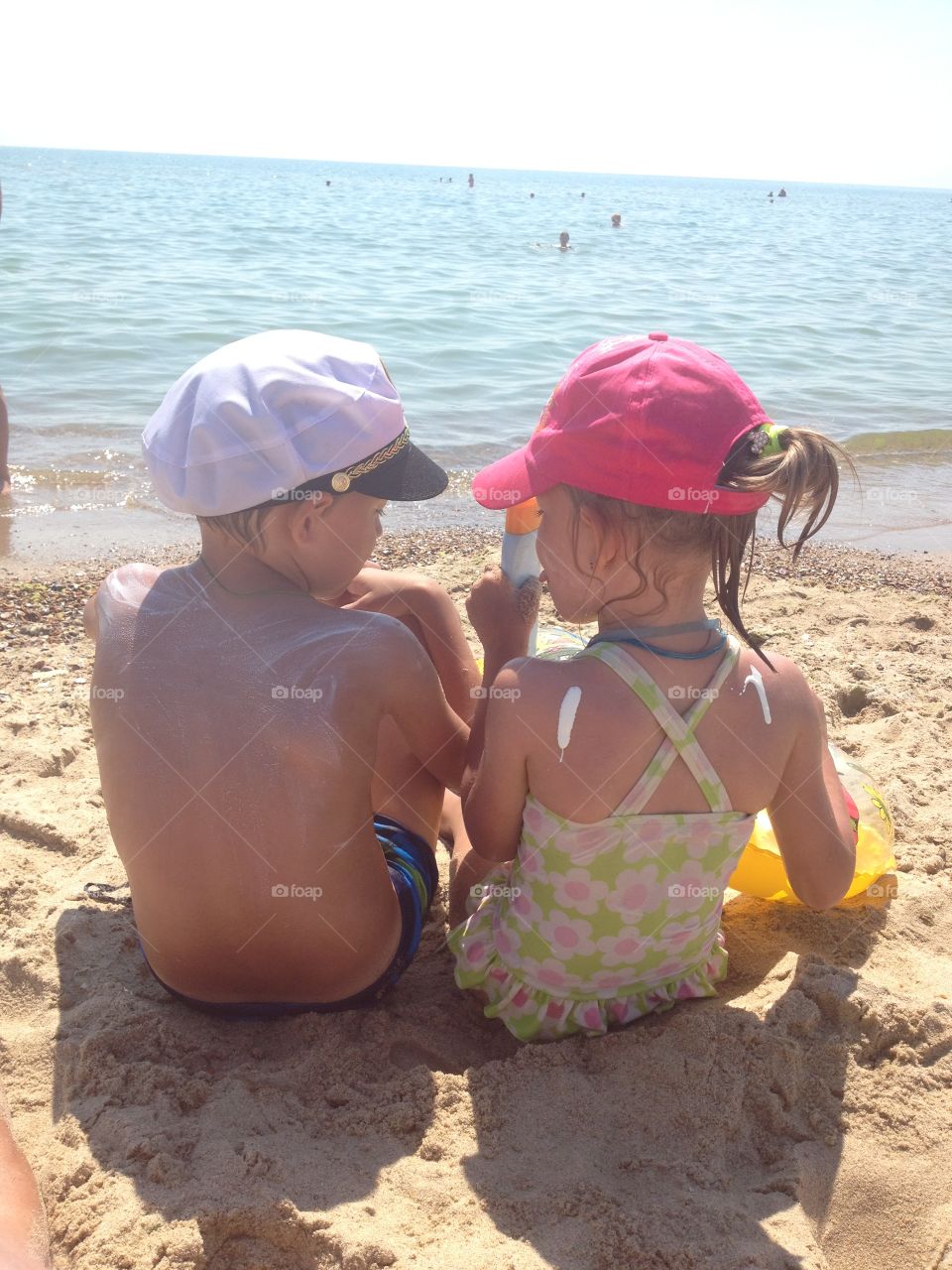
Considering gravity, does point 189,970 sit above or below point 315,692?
below

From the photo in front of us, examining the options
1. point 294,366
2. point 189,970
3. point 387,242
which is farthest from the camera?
point 387,242

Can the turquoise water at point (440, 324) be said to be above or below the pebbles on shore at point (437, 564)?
above

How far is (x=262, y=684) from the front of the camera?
1.71 metres

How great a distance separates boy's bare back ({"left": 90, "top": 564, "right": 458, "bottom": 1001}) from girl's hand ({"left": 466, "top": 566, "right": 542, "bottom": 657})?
28 cm

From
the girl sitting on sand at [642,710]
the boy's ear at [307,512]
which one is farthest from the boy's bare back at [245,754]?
the girl sitting on sand at [642,710]

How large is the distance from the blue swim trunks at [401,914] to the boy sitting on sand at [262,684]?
0.04m

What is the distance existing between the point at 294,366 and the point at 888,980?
168cm

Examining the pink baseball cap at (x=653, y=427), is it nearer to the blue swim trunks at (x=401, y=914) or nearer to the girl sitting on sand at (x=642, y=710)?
the girl sitting on sand at (x=642, y=710)

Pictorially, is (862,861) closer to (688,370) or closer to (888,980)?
(888,980)

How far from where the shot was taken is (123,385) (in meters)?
8.26

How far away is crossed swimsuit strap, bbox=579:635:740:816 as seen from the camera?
172 centimetres

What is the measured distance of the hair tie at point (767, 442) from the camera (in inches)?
65.2

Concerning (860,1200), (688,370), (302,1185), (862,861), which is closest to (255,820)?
(302,1185)

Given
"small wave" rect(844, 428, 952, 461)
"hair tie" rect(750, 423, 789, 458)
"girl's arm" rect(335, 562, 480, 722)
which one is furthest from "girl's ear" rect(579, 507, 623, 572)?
"small wave" rect(844, 428, 952, 461)
